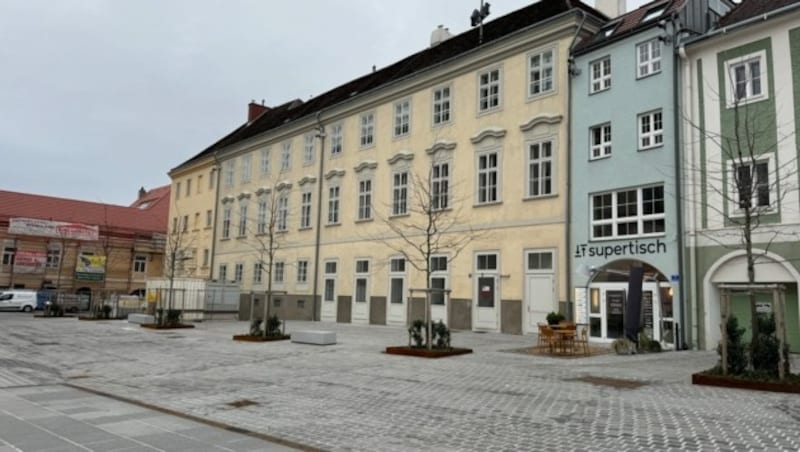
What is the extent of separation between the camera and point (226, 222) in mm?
43656

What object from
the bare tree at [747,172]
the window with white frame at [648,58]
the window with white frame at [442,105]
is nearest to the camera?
the bare tree at [747,172]

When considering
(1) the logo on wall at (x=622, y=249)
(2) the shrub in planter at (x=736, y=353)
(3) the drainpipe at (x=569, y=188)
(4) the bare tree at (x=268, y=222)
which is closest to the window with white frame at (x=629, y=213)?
(1) the logo on wall at (x=622, y=249)

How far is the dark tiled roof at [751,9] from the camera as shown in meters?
18.2

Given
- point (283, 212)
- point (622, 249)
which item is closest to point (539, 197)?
point (622, 249)

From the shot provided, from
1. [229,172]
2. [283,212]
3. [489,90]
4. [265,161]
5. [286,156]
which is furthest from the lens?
[229,172]

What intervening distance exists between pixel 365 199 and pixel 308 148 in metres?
6.76

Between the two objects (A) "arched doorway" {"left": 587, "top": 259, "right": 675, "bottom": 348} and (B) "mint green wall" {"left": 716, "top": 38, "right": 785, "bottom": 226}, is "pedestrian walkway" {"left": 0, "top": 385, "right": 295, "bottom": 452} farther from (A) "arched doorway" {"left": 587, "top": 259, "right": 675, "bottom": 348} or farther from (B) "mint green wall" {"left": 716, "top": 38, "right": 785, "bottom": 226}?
(B) "mint green wall" {"left": 716, "top": 38, "right": 785, "bottom": 226}

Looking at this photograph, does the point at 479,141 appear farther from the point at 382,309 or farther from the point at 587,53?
the point at 382,309

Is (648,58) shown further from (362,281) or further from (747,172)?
(362,281)

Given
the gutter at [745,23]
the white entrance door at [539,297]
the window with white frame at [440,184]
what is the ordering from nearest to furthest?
1. the gutter at [745,23]
2. the white entrance door at [539,297]
3. the window with white frame at [440,184]

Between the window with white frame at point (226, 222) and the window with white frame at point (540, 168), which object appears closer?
the window with white frame at point (540, 168)

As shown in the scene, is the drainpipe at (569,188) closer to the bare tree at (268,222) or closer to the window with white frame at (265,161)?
the bare tree at (268,222)

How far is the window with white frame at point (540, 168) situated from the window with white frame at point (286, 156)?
18294 mm

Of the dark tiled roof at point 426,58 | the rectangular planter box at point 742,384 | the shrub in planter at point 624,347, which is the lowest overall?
the rectangular planter box at point 742,384
